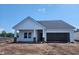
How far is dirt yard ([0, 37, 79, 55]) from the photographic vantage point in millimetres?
9500

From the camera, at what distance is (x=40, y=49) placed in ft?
31.9

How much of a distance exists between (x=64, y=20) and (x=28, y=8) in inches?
66.6

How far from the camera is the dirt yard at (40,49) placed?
950 cm

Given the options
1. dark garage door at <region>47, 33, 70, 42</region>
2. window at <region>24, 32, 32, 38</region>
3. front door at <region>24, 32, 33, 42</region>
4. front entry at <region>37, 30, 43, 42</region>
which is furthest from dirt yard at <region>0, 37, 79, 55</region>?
window at <region>24, 32, 32, 38</region>

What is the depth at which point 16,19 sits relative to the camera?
10.0m

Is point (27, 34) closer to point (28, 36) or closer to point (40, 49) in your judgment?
point (28, 36)

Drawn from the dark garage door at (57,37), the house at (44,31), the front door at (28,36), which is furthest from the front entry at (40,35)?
the front door at (28,36)

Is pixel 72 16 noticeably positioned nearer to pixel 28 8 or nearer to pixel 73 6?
pixel 73 6

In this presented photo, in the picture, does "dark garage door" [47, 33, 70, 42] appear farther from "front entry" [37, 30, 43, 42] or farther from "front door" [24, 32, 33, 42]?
"front door" [24, 32, 33, 42]

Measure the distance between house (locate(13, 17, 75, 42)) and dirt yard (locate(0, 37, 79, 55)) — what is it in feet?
3.02

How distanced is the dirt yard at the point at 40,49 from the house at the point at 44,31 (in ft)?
3.02

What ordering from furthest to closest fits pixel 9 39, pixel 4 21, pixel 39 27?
1. pixel 39 27
2. pixel 9 39
3. pixel 4 21

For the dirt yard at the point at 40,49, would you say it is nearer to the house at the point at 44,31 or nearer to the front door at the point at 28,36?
the house at the point at 44,31
